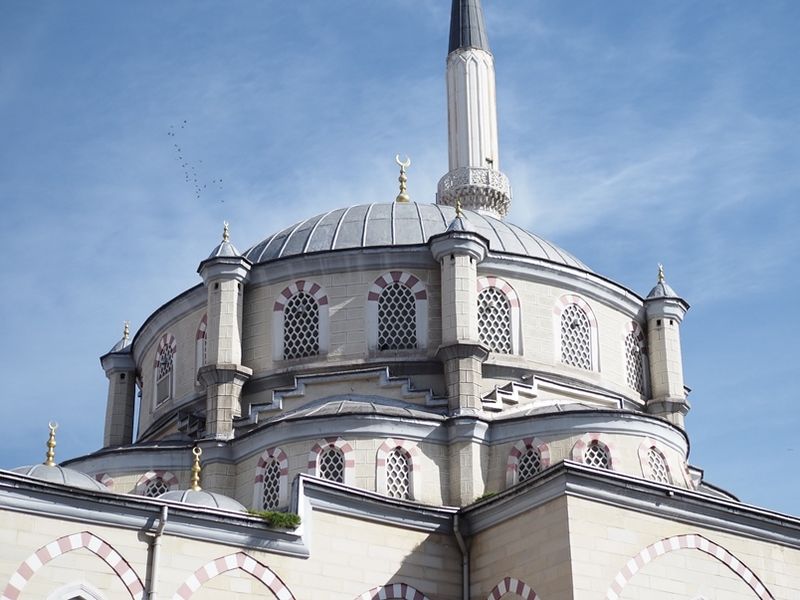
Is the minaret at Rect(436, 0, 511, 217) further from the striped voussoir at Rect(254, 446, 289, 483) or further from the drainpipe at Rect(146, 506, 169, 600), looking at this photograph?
the drainpipe at Rect(146, 506, 169, 600)

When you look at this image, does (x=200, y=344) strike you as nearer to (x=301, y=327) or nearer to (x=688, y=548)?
(x=301, y=327)

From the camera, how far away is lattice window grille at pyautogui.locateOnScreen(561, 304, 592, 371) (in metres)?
29.0

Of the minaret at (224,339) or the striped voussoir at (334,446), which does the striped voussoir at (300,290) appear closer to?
the minaret at (224,339)

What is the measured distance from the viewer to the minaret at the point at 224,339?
2720 centimetres

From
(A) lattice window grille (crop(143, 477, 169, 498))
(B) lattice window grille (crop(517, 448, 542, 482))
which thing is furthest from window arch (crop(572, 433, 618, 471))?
(A) lattice window grille (crop(143, 477, 169, 498))

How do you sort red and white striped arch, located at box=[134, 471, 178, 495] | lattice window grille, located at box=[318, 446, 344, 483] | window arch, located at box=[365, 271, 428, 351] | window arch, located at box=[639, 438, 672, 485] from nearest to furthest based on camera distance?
lattice window grille, located at box=[318, 446, 344, 483]
window arch, located at box=[639, 438, 672, 485]
red and white striped arch, located at box=[134, 471, 178, 495]
window arch, located at box=[365, 271, 428, 351]

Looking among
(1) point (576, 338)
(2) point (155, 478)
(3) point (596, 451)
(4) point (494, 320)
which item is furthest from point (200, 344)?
(3) point (596, 451)

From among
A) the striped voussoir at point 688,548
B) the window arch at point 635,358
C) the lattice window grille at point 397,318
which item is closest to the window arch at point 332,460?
the lattice window grille at point 397,318

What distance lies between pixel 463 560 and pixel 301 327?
6811 millimetres

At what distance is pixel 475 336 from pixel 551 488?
589 centimetres

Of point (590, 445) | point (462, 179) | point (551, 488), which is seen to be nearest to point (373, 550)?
point (551, 488)

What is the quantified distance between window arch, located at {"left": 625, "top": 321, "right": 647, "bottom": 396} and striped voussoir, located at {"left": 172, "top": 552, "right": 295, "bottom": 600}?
36.1ft

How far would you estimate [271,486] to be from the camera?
25.6 m

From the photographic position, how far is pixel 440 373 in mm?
27562
